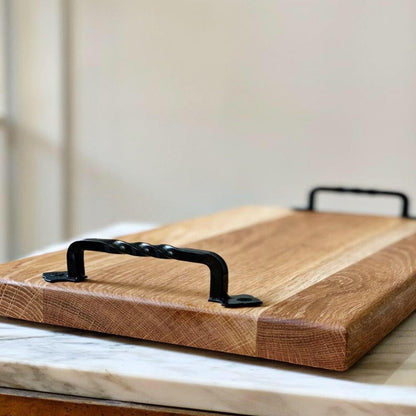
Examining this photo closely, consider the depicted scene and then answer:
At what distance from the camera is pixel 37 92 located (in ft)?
10.1

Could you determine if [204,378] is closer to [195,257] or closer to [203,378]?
[203,378]

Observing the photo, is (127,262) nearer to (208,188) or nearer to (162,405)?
(162,405)

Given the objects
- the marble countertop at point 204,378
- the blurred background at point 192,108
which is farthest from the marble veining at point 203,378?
the blurred background at point 192,108

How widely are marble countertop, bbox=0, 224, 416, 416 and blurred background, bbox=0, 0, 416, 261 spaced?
206cm

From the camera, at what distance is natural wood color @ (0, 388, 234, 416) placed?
0.59 meters

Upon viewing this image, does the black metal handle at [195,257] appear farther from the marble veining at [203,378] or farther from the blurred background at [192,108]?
the blurred background at [192,108]

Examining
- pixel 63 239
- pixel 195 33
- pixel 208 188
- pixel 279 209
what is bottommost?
pixel 63 239

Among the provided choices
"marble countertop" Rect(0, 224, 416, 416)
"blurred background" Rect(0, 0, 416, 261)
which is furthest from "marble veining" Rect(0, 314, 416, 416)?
"blurred background" Rect(0, 0, 416, 261)

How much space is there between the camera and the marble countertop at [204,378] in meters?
0.56

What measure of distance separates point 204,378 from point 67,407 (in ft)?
0.39

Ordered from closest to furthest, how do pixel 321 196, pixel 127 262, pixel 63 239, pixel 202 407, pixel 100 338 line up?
pixel 202 407 < pixel 100 338 < pixel 127 262 < pixel 321 196 < pixel 63 239

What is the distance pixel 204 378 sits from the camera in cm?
59

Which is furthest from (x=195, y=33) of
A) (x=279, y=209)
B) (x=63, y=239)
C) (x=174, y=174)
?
(x=279, y=209)

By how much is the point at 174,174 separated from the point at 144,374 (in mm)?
2334
